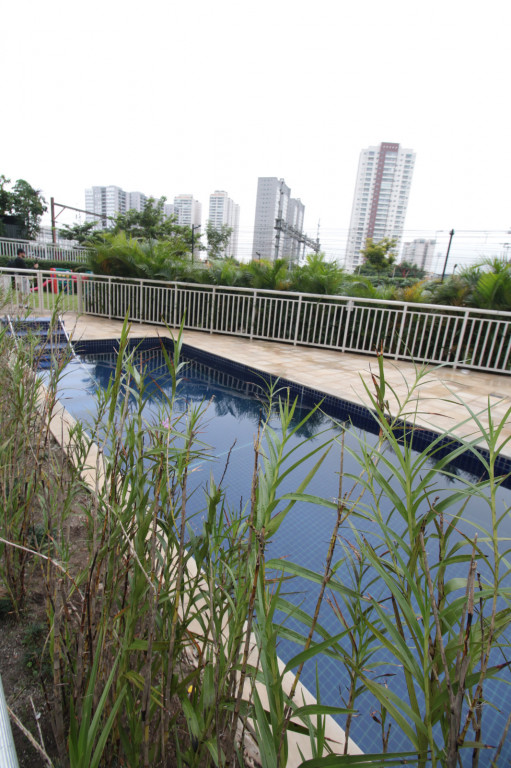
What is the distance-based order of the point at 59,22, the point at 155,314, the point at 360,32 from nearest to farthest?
the point at 59,22, the point at 360,32, the point at 155,314

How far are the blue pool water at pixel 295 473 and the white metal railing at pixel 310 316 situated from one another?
167 cm

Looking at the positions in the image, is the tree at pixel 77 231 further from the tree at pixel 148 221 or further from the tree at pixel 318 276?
the tree at pixel 318 276

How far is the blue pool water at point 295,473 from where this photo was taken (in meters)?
1.43

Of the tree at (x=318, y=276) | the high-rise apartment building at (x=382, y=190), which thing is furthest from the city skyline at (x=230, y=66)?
the high-rise apartment building at (x=382, y=190)

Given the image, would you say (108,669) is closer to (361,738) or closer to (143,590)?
(143,590)

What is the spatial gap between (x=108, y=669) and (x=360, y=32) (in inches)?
346

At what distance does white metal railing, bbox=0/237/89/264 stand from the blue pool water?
1640cm

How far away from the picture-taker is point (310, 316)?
795cm

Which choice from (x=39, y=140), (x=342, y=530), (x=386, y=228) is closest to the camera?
(x=342, y=530)

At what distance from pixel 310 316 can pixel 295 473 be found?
528 cm

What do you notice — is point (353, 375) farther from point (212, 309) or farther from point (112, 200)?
point (112, 200)

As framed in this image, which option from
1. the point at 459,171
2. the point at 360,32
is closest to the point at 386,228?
the point at 459,171

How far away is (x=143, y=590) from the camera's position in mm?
822

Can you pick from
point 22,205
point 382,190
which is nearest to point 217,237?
point 22,205
